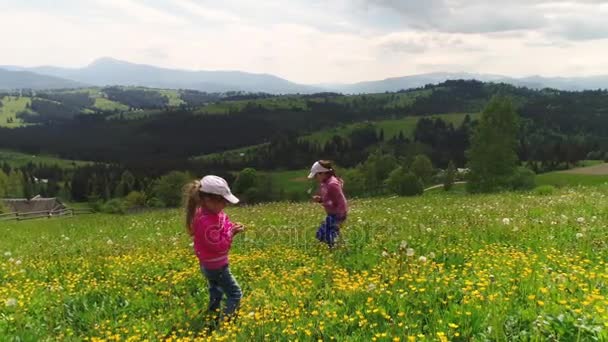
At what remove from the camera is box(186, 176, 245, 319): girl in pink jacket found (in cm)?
669

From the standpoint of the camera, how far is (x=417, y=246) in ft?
31.2

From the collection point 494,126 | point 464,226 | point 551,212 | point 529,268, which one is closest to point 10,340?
point 529,268

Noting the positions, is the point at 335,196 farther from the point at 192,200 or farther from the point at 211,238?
the point at 192,200

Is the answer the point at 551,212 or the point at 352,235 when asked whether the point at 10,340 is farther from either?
the point at 551,212

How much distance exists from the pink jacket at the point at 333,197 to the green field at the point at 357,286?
0.85 metres

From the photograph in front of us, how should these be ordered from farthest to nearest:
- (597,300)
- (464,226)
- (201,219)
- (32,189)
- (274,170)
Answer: (274,170), (32,189), (464,226), (201,219), (597,300)

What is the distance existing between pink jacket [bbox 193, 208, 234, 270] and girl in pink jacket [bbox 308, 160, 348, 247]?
3.55m

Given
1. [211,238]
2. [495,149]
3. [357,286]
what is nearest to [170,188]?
[495,149]

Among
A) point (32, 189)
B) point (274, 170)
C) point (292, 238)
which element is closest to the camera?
point (292, 238)

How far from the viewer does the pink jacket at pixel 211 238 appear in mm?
6887

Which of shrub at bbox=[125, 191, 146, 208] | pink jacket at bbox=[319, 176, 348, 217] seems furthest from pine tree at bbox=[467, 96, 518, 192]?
shrub at bbox=[125, 191, 146, 208]

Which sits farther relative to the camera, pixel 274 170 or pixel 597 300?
pixel 274 170

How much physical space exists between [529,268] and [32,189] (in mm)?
185329

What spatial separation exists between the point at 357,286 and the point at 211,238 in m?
2.34
